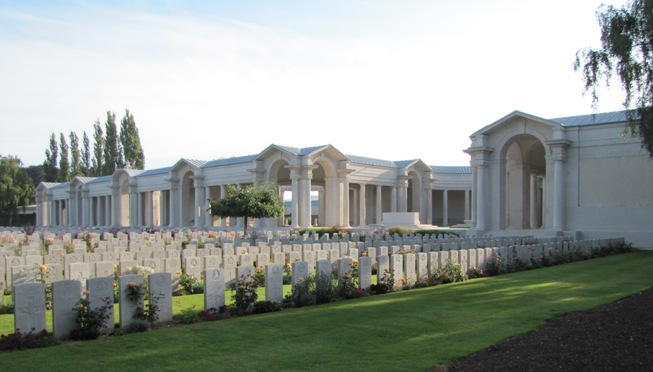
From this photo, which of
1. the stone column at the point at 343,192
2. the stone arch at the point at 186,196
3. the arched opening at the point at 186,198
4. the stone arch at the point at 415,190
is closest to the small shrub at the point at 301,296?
the stone column at the point at 343,192

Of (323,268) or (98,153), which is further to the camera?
(98,153)

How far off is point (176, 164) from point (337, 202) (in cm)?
1767

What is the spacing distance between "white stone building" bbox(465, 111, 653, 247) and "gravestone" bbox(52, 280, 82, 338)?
25.9 meters

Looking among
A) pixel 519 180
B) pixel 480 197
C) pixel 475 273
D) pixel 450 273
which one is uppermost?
pixel 519 180

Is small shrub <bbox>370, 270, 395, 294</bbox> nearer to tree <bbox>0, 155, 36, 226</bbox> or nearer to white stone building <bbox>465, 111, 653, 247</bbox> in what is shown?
white stone building <bbox>465, 111, 653, 247</bbox>

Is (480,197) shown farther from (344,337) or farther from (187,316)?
(344,337)

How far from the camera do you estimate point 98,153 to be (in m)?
67.7

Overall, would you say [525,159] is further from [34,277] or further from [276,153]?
[34,277]

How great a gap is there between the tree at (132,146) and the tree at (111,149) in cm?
85

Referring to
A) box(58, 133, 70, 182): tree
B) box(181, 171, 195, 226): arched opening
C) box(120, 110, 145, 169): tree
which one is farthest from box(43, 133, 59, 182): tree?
box(181, 171, 195, 226): arched opening

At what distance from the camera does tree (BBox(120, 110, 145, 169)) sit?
64.0m

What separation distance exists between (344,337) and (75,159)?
70681mm

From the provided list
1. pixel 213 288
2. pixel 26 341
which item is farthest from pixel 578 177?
pixel 26 341

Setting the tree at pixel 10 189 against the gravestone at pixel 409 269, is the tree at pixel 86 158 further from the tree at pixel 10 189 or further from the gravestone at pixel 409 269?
the gravestone at pixel 409 269
